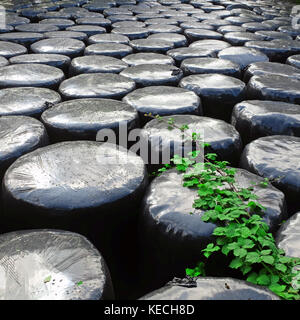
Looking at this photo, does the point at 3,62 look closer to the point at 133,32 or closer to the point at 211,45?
the point at 133,32

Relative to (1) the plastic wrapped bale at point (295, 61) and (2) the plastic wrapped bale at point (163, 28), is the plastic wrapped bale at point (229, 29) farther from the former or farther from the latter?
(1) the plastic wrapped bale at point (295, 61)

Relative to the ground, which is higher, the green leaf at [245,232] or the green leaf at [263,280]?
the green leaf at [245,232]

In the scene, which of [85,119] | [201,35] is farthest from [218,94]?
[201,35]

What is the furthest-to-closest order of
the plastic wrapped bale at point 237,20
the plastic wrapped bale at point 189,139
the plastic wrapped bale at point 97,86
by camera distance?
the plastic wrapped bale at point 237,20, the plastic wrapped bale at point 97,86, the plastic wrapped bale at point 189,139

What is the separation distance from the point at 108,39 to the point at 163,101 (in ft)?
9.45

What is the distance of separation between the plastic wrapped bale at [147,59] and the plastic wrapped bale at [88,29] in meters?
1.73

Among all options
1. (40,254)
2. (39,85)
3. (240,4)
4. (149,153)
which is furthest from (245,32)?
(40,254)

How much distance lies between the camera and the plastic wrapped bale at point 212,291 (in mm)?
1679

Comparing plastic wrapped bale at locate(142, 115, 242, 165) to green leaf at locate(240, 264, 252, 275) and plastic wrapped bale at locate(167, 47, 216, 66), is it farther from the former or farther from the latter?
plastic wrapped bale at locate(167, 47, 216, 66)

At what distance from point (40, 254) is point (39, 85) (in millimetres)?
2753

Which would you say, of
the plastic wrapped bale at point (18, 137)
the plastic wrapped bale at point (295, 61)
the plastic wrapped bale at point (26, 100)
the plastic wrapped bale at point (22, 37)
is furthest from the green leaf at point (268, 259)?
the plastic wrapped bale at point (22, 37)

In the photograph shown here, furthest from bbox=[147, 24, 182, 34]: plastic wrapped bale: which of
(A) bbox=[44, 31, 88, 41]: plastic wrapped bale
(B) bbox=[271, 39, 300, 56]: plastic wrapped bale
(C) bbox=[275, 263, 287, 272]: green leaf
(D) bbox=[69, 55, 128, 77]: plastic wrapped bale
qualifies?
(C) bbox=[275, 263, 287, 272]: green leaf

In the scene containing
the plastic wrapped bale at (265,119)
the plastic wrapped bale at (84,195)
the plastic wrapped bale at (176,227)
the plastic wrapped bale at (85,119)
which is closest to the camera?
the plastic wrapped bale at (176,227)

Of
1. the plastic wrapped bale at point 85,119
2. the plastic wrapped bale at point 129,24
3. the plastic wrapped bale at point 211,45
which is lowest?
the plastic wrapped bale at point 85,119
